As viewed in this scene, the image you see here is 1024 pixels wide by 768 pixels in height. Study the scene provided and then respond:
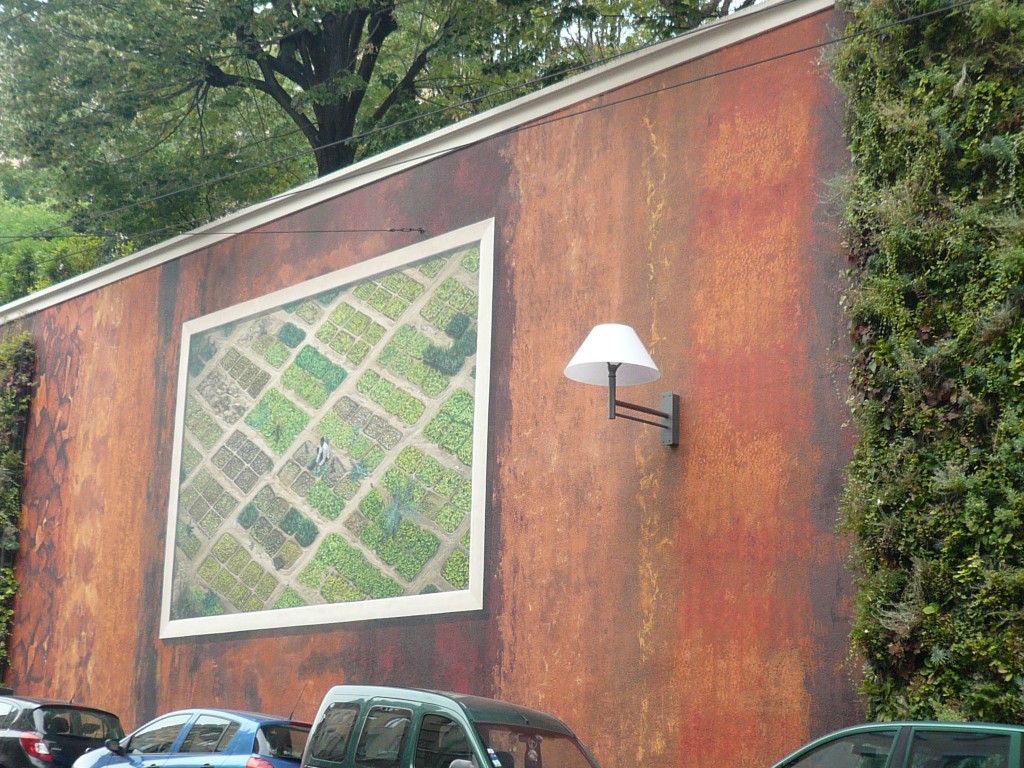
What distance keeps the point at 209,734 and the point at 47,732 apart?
117 inches

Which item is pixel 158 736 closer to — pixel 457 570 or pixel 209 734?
pixel 209 734

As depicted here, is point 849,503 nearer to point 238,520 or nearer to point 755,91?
point 755,91

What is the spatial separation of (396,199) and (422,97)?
10.7 metres

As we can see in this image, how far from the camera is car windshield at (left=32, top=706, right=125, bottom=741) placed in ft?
39.9

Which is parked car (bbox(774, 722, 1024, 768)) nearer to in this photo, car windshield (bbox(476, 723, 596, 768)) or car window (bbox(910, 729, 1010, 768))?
car window (bbox(910, 729, 1010, 768))

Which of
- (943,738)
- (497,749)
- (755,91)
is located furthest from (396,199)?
(943,738)

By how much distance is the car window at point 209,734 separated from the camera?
32.3 ft

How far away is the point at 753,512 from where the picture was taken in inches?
396

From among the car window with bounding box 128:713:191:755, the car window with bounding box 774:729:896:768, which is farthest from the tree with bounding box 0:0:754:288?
the car window with bounding box 774:729:896:768

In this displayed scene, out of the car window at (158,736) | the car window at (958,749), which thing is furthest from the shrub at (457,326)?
the car window at (958,749)

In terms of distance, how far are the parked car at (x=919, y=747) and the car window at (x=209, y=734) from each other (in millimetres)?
4820

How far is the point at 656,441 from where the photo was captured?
1094 centimetres

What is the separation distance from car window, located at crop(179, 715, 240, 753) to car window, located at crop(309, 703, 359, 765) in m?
1.34

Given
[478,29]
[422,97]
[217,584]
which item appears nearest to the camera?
[217,584]
